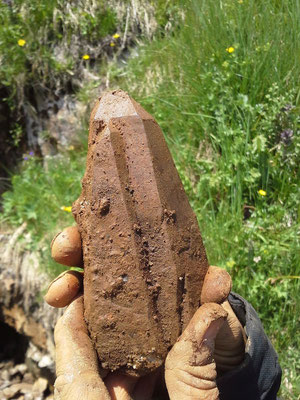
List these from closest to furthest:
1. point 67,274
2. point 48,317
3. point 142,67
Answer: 1. point 67,274
2. point 48,317
3. point 142,67

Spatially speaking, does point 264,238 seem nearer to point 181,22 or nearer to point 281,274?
point 281,274

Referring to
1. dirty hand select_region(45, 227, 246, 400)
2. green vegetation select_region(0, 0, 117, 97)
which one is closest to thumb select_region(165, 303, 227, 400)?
dirty hand select_region(45, 227, 246, 400)

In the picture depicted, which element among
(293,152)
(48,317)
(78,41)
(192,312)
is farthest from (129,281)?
(78,41)

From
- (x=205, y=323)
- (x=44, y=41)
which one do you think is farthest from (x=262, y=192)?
(x=44, y=41)

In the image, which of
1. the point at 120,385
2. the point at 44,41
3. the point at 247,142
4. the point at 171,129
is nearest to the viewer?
the point at 120,385

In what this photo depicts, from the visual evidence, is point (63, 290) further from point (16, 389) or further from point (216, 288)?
point (16, 389)

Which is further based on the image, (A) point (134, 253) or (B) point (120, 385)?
(B) point (120, 385)
